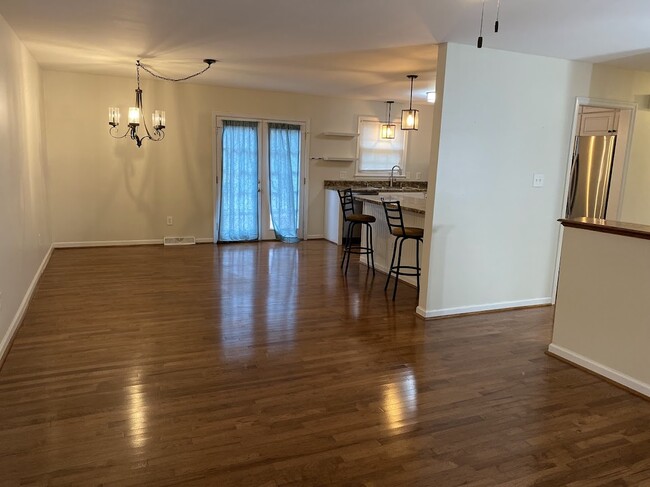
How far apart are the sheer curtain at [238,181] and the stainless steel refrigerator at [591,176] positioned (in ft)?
14.7

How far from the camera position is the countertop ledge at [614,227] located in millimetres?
2855

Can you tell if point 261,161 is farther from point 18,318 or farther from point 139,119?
point 18,318

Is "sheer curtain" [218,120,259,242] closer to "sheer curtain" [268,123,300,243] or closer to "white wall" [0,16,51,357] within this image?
"sheer curtain" [268,123,300,243]

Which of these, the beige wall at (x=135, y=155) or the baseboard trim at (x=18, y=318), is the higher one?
the beige wall at (x=135, y=155)

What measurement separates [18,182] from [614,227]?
15.3 feet

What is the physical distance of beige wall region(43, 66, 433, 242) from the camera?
6352mm

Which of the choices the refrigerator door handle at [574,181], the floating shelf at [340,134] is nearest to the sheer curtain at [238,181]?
the floating shelf at [340,134]

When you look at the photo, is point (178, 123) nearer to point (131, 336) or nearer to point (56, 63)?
point (56, 63)

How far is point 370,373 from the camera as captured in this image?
10.0 ft

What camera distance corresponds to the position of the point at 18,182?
13.2ft

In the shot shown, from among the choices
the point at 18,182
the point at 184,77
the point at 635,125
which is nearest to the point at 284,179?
the point at 184,77

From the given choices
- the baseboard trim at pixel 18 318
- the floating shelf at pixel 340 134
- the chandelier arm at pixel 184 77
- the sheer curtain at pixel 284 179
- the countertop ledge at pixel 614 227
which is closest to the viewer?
the countertop ledge at pixel 614 227

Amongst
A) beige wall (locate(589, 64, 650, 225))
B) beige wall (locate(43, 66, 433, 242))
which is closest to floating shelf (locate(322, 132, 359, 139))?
beige wall (locate(43, 66, 433, 242))

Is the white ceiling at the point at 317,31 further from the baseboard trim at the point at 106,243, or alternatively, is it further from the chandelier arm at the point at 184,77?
the baseboard trim at the point at 106,243
